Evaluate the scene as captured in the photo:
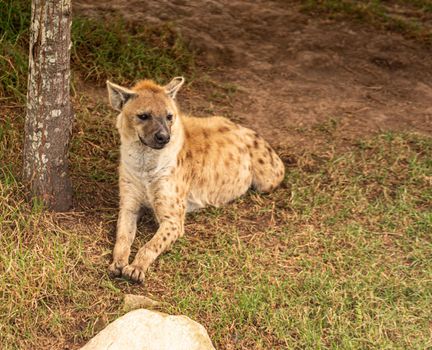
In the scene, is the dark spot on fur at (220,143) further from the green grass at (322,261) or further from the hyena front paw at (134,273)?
the hyena front paw at (134,273)

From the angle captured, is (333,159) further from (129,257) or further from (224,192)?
(129,257)

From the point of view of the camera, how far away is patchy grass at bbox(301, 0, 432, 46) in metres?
7.45

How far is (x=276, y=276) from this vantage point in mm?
4148

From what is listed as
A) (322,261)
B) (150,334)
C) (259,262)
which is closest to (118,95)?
(259,262)

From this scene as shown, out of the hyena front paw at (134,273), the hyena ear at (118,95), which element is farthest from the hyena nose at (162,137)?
the hyena front paw at (134,273)

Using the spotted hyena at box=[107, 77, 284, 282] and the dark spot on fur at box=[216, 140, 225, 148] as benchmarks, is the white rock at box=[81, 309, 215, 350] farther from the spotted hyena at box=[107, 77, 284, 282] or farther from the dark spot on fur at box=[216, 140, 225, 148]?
the dark spot on fur at box=[216, 140, 225, 148]

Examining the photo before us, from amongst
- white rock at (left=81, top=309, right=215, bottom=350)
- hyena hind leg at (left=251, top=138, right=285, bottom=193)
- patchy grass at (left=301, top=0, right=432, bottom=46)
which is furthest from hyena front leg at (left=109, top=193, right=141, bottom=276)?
patchy grass at (left=301, top=0, right=432, bottom=46)

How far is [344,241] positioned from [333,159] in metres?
Result: 0.99

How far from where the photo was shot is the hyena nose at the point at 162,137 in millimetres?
4230

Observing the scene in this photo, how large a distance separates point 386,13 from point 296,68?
1.75 m

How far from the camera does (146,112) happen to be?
14.3 feet

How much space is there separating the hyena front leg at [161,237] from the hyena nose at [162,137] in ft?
1.46

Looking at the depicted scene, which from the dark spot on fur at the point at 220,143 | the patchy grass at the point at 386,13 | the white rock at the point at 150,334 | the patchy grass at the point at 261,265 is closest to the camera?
the white rock at the point at 150,334

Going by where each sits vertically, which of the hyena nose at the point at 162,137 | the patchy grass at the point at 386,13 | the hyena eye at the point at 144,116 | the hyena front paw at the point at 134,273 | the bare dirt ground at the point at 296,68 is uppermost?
the hyena eye at the point at 144,116
